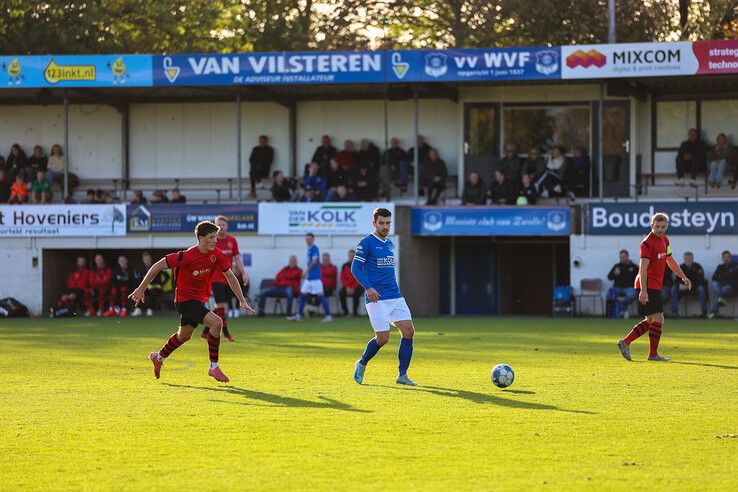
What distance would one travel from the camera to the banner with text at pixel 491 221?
101ft

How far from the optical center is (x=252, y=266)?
32375 millimetres

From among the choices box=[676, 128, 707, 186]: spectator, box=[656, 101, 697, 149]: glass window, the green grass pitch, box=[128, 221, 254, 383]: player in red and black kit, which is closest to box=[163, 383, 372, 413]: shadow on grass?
the green grass pitch

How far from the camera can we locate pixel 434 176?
33.3 meters

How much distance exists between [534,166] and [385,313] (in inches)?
769

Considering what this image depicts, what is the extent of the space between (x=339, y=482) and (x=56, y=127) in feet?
105

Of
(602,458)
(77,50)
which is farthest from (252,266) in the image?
(602,458)

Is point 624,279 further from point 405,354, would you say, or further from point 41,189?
point 405,354

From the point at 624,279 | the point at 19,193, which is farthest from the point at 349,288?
the point at 19,193

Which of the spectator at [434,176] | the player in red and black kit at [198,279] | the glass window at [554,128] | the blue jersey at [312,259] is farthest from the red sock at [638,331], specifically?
the glass window at [554,128]

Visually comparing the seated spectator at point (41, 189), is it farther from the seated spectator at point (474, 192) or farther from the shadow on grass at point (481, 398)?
the shadow on grass at point (481, 398)

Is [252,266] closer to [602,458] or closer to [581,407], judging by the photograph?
[581,407]

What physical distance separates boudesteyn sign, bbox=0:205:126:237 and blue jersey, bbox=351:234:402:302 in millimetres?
20798

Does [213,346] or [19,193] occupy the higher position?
[19,193]

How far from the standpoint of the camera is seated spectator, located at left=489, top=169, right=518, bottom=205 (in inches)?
1237
